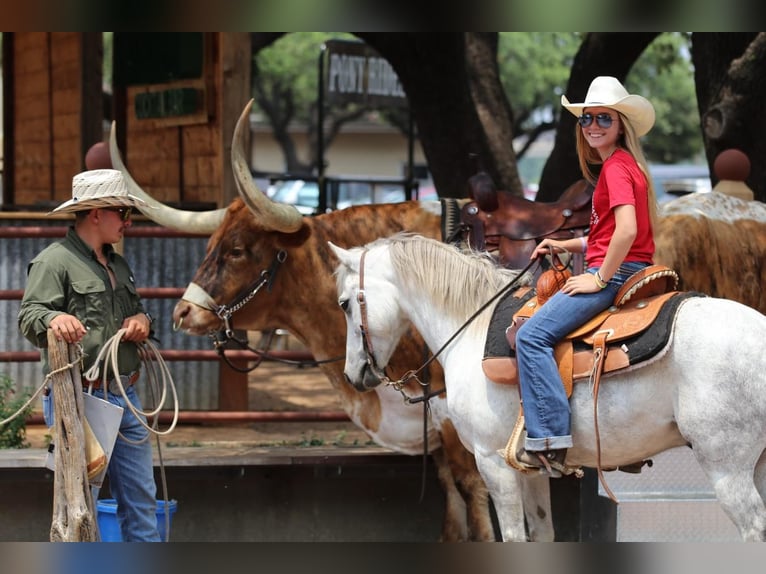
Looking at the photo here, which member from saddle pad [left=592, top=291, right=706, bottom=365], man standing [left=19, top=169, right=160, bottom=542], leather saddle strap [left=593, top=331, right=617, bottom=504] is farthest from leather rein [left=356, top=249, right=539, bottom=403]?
man standing [left=19, top=169, right=160, bottom=542]

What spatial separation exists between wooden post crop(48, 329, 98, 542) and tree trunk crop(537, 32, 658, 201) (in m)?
6.48

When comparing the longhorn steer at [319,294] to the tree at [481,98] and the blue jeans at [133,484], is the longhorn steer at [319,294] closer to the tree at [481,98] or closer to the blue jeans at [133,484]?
the blue jeans at [133,484]

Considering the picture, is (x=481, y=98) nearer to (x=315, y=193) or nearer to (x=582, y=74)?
(x=582, y=74)

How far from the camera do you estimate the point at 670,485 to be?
21.9ft

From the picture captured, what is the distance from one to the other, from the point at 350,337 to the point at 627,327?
137 cm

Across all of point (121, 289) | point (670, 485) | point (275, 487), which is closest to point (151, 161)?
point (275, 487)

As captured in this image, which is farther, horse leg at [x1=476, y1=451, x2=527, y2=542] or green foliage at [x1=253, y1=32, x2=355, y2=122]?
green foliage at [x1=253, y1=32, x2=355, y2=122]

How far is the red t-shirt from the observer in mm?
4762

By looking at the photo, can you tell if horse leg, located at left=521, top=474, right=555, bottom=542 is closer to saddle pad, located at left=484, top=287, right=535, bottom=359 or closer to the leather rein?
the leather rein

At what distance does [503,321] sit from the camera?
17.0 ft

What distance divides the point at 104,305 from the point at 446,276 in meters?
1.53

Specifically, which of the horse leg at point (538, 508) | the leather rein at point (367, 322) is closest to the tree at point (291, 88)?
the horse leg at point (538, 508)

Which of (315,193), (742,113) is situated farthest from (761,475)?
(315,193)
